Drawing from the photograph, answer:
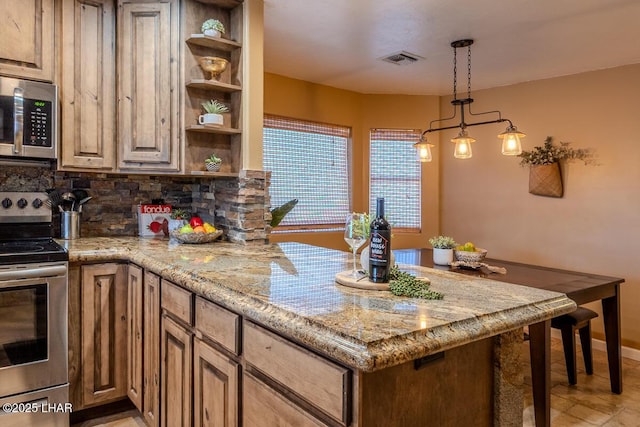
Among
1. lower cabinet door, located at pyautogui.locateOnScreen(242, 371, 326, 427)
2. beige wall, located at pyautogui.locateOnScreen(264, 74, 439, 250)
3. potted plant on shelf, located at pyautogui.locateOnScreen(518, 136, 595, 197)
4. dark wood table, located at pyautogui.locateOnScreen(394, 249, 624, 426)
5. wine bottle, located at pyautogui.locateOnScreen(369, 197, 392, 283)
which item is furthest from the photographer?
beige wall, located at pyautogui.locateOnScreen(264, 74, 439, 250)

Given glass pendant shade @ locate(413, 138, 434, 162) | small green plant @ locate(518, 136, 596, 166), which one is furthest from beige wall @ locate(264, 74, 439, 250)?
glass pendant shade @ locate(413, 138, 434, 162)

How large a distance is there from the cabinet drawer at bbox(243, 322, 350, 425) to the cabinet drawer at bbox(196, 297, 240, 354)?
6 centimetres

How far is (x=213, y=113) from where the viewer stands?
265cm

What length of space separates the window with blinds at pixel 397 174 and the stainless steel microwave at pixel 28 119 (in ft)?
10.4

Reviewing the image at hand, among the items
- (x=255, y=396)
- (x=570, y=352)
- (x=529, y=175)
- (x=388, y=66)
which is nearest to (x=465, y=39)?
(x=388, y=66)

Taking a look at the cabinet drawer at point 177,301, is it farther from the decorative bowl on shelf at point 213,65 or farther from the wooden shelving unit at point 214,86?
the decorative bowl on shelf at point 213,65

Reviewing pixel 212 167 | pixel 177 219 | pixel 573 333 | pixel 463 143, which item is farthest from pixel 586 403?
pixel 177 219

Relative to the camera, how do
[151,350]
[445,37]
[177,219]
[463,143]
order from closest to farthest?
1. [151,350]
2. [177,219]
3. [445,37]
4. [463,143]

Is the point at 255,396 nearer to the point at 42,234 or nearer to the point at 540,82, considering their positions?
the point at 42,234

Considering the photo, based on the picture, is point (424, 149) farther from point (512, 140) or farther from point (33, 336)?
point (33, 336)

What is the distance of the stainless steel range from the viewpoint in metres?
2.02

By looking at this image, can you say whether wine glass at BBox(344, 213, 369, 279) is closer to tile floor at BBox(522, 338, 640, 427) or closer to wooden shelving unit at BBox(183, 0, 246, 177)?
wooden shelving unit at BBox(183, 0, 246, 177)

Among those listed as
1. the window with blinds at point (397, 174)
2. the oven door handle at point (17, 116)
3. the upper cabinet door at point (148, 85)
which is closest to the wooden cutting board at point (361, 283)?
the upper cabinet door at point (148, 85)

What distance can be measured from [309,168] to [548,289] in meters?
2.56
